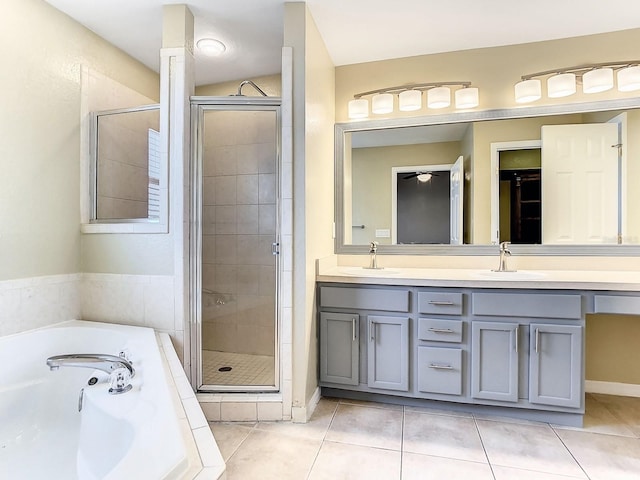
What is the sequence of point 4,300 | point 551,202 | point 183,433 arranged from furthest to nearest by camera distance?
point 551,202
point 4,300
point 183,433

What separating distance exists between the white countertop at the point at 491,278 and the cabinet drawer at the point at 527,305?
2.3 inches

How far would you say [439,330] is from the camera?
2156 mm

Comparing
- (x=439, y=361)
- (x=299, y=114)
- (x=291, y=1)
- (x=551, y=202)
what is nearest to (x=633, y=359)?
(x=551, y=202)

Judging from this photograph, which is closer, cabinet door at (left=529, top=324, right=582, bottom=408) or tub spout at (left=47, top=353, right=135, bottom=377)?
tub spout at (left=47, top=353, right=135, bottom=377)

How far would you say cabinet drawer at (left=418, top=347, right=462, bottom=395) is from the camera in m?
2.13

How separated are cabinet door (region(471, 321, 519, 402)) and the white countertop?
0.26 metres

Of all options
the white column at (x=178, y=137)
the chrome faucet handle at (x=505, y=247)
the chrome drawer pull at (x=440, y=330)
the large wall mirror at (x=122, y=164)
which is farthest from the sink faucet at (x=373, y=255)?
the large wall mirror at (x=122, y=164)

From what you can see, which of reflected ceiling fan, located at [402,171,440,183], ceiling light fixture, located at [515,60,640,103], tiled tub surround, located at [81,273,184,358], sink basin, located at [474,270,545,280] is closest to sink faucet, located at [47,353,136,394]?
tiled tub surround, located at [81,273,184,358]

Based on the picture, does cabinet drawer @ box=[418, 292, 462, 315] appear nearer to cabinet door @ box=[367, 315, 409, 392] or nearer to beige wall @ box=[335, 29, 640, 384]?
cabinet door @ box=[367, 315, 409, 392]

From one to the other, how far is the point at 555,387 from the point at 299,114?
2137 mm

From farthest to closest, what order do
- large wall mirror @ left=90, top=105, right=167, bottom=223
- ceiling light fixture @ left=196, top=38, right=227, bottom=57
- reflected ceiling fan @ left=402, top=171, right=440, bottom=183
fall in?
1. reflected ceiling fan @ left=402, top=171, right=440, bottom=183
2. ceiling light fixture @ left=196, top=38, right=227, bottom=57
3. large wall mirror @ left=90, top=105, right=167, bottom=223

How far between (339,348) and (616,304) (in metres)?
1.58

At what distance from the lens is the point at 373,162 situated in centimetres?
280

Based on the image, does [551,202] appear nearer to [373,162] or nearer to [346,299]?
[373,162]
